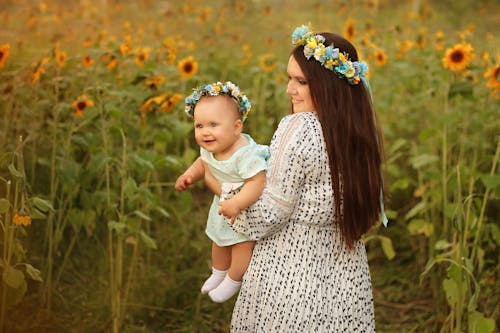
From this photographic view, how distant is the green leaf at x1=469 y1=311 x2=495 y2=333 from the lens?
2.38 metres

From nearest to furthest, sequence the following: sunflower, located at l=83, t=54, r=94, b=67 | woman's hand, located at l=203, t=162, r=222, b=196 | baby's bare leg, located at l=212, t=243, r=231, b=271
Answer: woman's hand, located at l=203, t=162, r=222, b=196 → baby's bare leg, located at l=212, t=243, r=231, b=271 → sunflower, located at l=83, t=54, r=94, b=67

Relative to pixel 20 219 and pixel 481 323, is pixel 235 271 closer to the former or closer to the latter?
pixel 20 219

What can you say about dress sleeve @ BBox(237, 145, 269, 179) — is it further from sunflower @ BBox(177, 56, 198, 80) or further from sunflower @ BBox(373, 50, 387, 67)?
sunflower @ BBox(373, 50, 387, 67)

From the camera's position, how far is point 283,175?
1865 mm

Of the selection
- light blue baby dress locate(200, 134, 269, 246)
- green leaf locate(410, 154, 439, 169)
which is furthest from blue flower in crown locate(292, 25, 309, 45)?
green leaf locate(410, 154, 439, 169)

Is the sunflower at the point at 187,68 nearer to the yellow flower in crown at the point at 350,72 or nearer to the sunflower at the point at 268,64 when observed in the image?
the sunflower at the point at 268,64

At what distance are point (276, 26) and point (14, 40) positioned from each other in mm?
3080

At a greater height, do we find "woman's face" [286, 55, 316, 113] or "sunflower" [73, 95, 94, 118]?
"woman's face" [286, 55, 316, 113]

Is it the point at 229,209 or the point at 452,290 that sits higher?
the point at 229,209

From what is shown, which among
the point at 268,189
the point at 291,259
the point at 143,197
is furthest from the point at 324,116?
the point at 143,197

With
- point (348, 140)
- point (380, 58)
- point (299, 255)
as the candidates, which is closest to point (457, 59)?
point (380, 58)

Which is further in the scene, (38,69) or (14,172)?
Answer: (38,69)

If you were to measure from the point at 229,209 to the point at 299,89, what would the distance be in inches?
13.9

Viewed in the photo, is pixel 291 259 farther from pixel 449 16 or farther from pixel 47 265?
pixel 449 16
